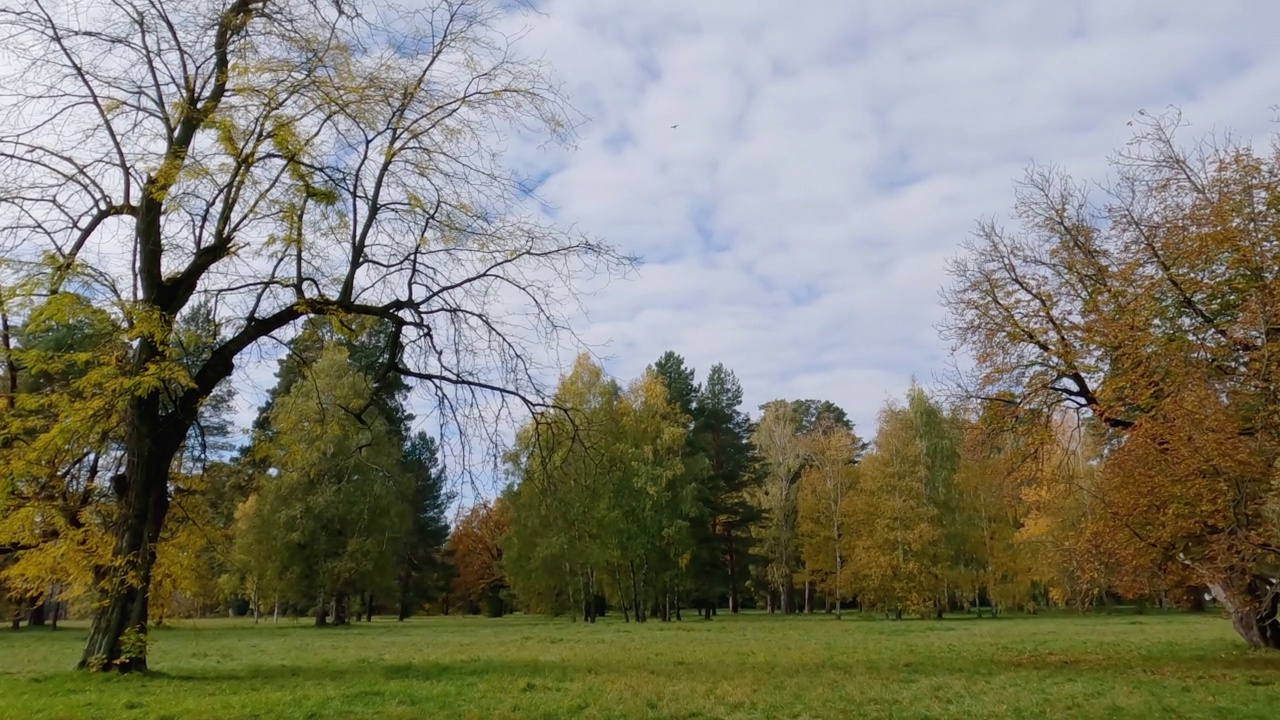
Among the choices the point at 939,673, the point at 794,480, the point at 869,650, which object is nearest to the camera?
the point at 939,673

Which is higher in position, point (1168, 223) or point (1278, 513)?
point (1168, 223)

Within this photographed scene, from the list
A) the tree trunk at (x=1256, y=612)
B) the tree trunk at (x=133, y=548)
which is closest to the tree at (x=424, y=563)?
the tree trunk at (x=133, y=548)

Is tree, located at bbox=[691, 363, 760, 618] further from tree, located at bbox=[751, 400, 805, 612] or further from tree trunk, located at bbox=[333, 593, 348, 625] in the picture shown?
tree trunk, located at bbox=[333, 593, 348, 625]

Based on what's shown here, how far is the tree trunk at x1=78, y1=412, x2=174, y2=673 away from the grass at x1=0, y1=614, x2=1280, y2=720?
57cm

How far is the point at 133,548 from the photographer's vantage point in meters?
12.8

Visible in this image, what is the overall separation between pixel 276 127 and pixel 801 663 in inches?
540

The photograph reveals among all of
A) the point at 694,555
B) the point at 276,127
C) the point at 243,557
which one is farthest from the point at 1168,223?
the point at 243,557

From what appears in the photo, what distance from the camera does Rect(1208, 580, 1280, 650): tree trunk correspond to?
46.1 ft

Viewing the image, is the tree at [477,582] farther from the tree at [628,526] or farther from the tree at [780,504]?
the tree at [780,504]

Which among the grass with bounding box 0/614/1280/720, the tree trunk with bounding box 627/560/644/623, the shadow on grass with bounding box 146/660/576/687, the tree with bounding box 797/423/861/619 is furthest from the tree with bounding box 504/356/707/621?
the shadow on grass with bounding box 146/660/576/687

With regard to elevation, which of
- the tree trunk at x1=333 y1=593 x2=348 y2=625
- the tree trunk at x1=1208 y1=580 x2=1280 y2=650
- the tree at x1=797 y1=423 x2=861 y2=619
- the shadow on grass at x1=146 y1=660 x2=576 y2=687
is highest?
the tree at x1=797 y1=423 x2=861 y2=619

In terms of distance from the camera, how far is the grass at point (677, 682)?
33.9 feet

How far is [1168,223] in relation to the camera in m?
15.2

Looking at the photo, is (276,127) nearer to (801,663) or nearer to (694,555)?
(801,663)
